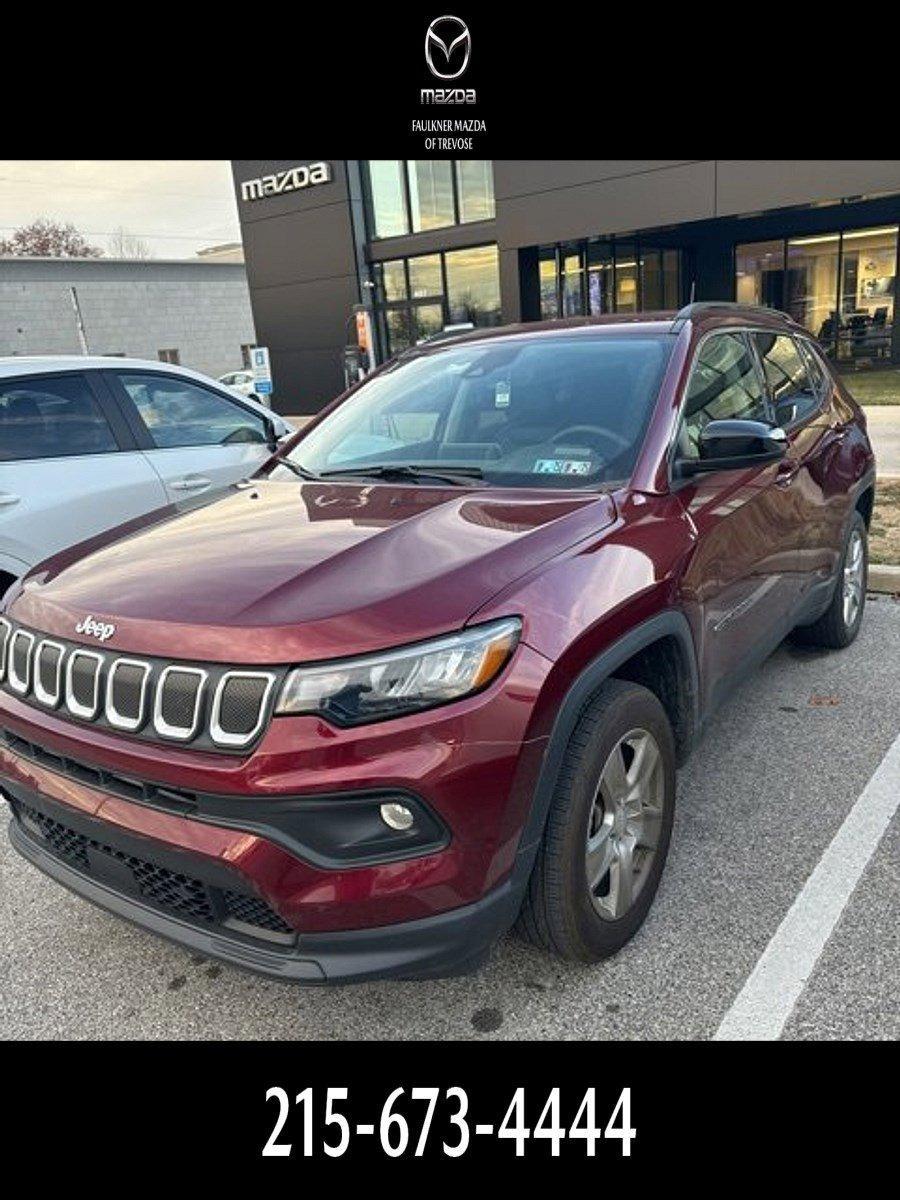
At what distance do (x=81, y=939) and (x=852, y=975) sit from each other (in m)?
2.28

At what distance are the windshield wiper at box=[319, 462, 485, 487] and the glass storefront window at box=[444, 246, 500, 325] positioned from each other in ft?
53.0

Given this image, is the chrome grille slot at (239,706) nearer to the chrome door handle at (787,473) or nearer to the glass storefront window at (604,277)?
the chrome door handle at (787,473)

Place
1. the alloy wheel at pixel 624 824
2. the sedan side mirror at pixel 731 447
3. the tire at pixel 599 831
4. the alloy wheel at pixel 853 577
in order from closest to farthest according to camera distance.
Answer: the tire at pixel 599 831, the alloy wheel at pixel 624 824, the sedan side mirror at pixel 731 447, the alloy wheel at pixel 853 577

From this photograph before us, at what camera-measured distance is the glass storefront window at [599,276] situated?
61.1 ft

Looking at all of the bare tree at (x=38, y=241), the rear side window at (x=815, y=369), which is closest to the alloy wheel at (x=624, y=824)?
the rear side window at (x=815, y=369)

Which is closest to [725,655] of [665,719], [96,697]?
[665,719]

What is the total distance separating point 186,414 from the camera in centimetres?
548

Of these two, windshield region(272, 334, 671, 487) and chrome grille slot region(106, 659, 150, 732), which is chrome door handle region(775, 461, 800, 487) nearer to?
windshield region(272, 334, 671, 487)

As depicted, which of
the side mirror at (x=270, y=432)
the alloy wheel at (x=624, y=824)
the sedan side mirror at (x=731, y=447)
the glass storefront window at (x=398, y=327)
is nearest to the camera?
the alloy wheel at (x=624, y=824)

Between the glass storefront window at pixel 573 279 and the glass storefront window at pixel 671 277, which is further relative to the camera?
the glass storefront window at pixel 671 277

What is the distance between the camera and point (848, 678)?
4449 mm

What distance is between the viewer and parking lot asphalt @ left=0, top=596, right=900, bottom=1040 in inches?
94.8

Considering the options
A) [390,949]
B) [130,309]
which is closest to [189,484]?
[390,949]
